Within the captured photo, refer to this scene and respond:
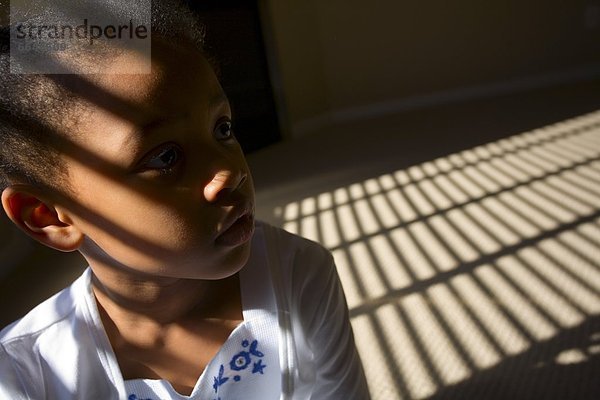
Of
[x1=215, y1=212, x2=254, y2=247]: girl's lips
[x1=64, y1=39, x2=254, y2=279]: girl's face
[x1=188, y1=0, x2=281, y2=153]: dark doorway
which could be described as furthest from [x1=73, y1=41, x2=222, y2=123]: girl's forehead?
[x1=188, y1=0, x2=281, y2=153]: dark doorway

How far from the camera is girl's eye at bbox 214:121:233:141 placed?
0.51 meters

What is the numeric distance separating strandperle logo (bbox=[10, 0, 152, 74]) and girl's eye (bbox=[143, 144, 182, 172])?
0.07 m

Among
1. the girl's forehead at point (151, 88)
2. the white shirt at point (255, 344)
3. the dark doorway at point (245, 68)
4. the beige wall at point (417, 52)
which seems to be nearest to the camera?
the girl's forehead at point (151, 88)

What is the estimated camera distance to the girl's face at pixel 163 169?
0.45 metres

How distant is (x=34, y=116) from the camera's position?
0.47 meters

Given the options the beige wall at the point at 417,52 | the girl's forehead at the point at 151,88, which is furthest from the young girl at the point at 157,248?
the beige wall at the point at 417,52

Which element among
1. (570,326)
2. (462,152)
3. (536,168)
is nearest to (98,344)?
(570,326)

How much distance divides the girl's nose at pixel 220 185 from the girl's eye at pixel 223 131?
0.05 meters

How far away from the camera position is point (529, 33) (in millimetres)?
3170

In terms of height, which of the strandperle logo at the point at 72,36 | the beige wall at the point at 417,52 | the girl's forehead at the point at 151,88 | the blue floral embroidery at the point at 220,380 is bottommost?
the beige wall at the point at 417,52

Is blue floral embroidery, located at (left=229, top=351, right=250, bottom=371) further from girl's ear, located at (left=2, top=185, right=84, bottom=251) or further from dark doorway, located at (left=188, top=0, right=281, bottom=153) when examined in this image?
dark doorway, located at (left=188, top=0, right=281, bottom=153)

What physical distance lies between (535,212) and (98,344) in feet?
4.51

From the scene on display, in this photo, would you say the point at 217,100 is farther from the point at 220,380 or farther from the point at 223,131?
the point at 220,380

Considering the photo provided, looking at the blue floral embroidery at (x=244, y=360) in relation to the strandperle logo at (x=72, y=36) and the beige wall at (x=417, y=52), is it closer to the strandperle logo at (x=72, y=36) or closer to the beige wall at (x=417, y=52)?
the strandperle logo at (x=72, y=36)
